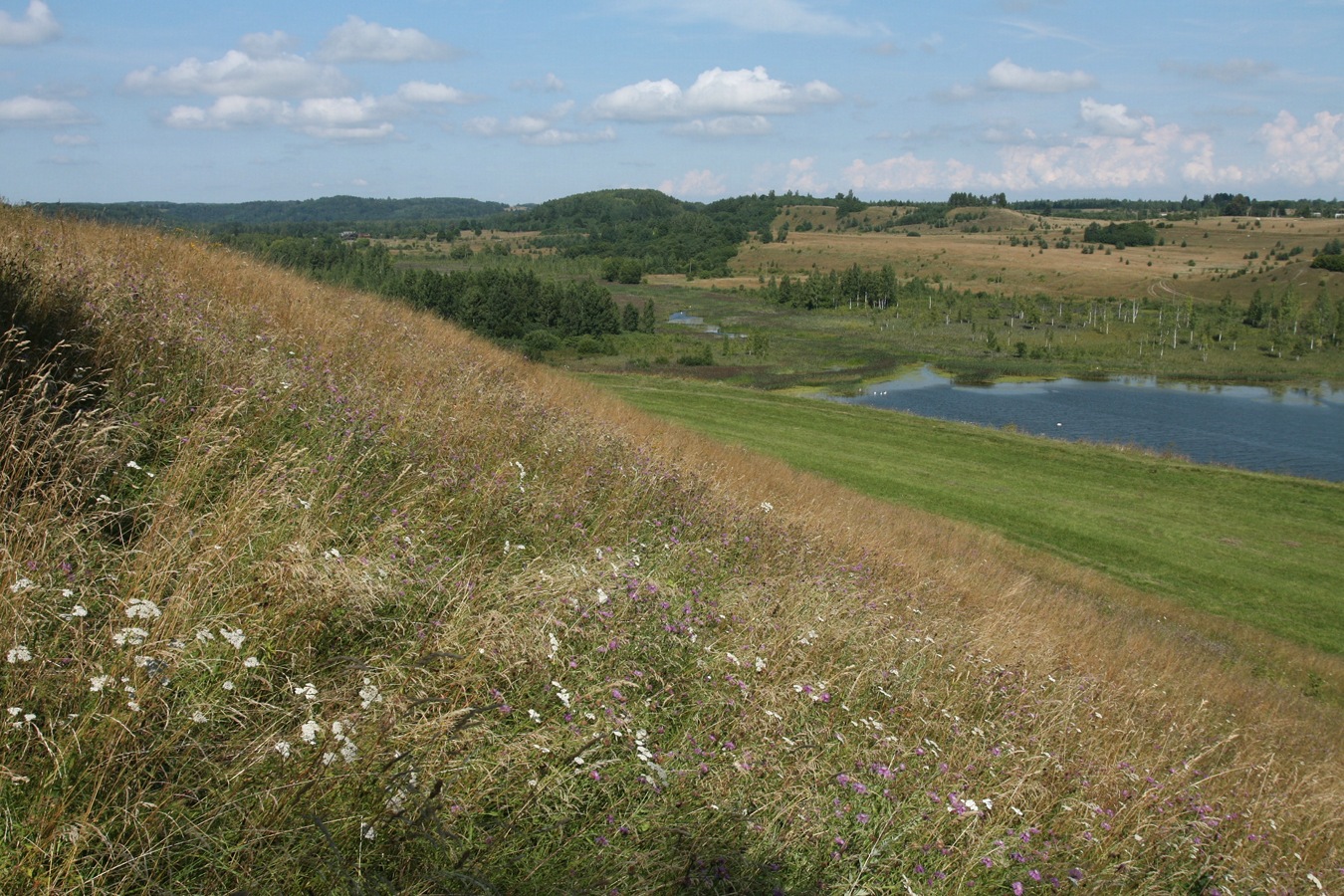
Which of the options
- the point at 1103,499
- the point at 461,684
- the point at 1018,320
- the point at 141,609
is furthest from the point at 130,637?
the point at 1018,320

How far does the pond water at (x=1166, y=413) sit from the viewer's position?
51719 millimetres

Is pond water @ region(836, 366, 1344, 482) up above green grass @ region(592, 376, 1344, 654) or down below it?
below

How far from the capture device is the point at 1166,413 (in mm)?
65438

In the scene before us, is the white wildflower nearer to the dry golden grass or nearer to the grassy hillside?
the grassy hillside

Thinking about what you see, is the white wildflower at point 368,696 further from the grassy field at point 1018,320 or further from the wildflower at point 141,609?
the grassy field at point 1018,320

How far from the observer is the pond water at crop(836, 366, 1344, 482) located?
2036 inches

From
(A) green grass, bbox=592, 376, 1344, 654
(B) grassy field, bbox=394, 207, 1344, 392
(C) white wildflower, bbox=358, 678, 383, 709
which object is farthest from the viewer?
(B) grassy field, bbox=394, 207, 1344, 392

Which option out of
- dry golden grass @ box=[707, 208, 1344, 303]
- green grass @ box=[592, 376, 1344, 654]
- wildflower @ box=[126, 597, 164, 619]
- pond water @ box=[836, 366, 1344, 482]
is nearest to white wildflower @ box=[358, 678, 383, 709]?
wildflower @ box=[126, 597, 164, 619]

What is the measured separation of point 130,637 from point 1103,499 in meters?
30.1

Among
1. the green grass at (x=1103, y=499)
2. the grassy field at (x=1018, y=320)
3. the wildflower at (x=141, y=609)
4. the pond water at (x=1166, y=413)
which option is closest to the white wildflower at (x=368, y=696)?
the wildflower at (x=141, y=609)

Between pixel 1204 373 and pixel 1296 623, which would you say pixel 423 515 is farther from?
pixel 1204 373

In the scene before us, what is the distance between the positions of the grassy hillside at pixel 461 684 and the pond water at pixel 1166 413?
4518 centimetres

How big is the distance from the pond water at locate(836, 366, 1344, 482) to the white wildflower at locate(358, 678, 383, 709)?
49073mm

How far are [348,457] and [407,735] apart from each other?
10.7ft
